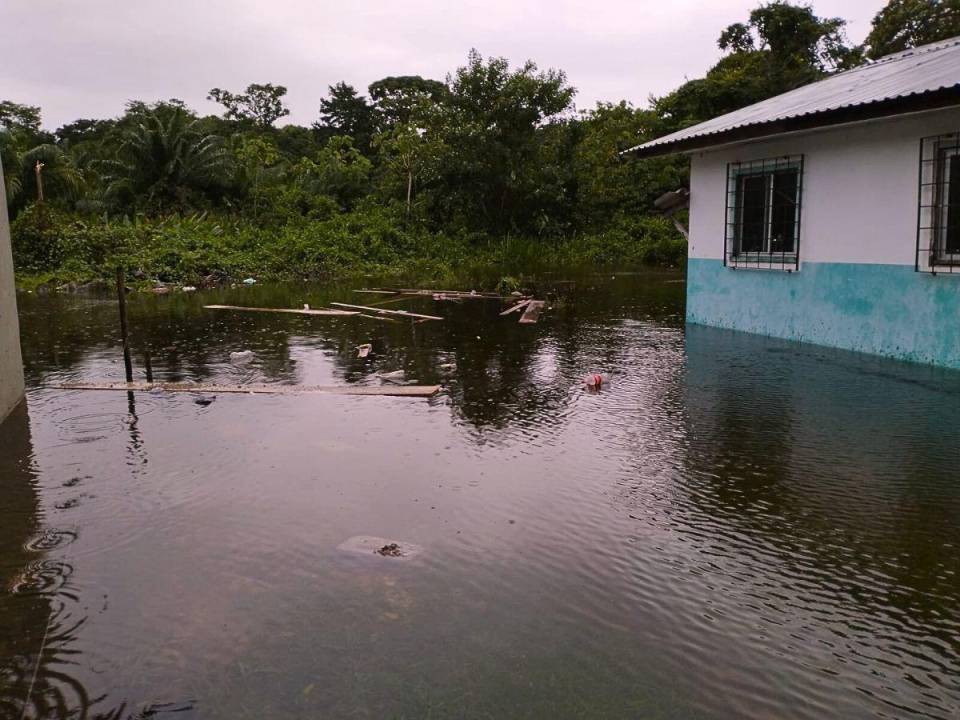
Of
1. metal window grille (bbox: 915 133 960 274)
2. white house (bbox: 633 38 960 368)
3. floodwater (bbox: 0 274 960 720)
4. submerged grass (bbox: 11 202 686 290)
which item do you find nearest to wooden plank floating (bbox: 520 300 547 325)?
white house (bbox: 633 38 960 368)

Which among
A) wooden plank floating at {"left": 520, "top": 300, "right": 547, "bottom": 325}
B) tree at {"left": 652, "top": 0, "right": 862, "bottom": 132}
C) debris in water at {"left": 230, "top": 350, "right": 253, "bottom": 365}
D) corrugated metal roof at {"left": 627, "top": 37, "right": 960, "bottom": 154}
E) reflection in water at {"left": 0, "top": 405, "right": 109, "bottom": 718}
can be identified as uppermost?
tree at {"left": 652, "top": 0, "right": 862, "bottom": 132}

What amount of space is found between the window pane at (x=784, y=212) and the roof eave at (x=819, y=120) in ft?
2.53

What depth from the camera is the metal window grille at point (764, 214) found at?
10109 millimetres

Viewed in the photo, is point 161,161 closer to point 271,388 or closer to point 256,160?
point 256,160

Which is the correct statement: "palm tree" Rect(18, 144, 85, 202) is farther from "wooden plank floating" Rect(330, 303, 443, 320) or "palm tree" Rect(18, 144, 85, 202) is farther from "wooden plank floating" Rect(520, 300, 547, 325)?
"wooden plank floating" Rect(520, 300, 547, 325)

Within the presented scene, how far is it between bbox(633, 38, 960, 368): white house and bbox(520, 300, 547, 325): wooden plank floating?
2664mm

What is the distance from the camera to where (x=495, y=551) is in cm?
406

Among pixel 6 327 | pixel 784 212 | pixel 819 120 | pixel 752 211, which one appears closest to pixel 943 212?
pixel 819 120

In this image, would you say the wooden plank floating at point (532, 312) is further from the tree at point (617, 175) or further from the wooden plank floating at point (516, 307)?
the tree at point (617, 175)

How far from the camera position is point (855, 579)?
3.71 m

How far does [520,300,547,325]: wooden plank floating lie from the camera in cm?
1312

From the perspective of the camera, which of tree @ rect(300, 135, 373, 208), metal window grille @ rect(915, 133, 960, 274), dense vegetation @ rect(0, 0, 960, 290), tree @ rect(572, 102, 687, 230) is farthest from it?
tree @ rect(572, 102, 687, 230)

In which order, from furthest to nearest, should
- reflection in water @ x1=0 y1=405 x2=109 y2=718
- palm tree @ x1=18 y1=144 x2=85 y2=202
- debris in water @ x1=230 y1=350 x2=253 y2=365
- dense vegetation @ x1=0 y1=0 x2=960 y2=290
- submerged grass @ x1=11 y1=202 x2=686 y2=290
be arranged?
palm tree @ x1=18 y1=144 x2=85 y2=202
dense vegetation @ x1=0 y1=0 x2=960 y2=290
submerged grass @ x1=11 y1=202 x2=686 y2=290
debris in water @ x1=230 y1=350 x2=253 y2=365
reflection in water @ x1=0 y1=405 x2=109 y2=718

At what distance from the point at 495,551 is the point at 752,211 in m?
8.42
